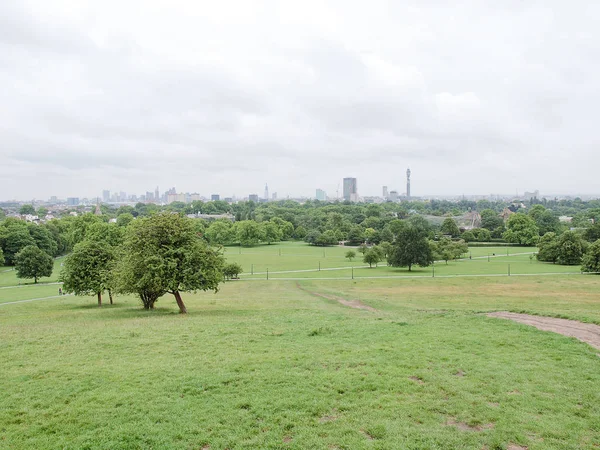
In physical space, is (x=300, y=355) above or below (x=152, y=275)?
below

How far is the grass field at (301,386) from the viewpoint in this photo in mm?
8094

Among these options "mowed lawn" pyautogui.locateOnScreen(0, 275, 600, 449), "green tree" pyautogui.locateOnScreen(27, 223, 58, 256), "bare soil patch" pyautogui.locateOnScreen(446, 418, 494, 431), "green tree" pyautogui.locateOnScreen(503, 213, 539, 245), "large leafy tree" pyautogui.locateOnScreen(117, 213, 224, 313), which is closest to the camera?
"mowed lawn" pyautogui.locateOnScreen(0, 275, 600, 449)

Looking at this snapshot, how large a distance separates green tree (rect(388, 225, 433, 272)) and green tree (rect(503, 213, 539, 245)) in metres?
53.4

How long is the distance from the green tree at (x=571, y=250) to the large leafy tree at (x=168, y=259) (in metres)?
65.6

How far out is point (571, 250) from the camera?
6894 centimetres

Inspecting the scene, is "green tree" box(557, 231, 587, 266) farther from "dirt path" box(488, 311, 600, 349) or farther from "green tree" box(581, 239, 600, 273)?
"dirt path" box(488, 311, 600, 349)

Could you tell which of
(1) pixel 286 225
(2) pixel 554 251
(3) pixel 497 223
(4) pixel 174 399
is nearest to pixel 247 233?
(1) pixel 286 225

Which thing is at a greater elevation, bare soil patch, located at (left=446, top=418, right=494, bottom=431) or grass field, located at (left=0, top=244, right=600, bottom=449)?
grass field, located at (left=0, top=244, right=600, bottom=449)

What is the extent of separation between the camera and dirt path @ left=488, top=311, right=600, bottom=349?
1508 cm

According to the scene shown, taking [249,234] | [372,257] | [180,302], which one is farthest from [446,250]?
[180,302]

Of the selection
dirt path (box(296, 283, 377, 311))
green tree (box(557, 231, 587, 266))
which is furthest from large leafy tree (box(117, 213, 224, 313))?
green tree (box(557, 231, 587, 266))

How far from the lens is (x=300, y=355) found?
42.5 feet

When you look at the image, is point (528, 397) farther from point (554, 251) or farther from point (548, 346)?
point (554, 251)

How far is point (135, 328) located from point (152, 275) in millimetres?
6037
